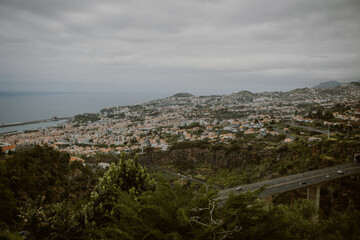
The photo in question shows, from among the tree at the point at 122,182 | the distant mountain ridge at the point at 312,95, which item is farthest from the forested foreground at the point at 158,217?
the distant mountain ridge at the point at 312,95

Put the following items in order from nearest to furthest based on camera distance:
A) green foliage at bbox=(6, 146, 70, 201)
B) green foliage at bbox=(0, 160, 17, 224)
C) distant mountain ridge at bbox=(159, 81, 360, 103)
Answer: green foliage at bbox=(0, 160, 17, 224), green foliage at bbox=(6, 146, 70, 201), distant mountain ridge at bbox=(159, 81, 360, 103)

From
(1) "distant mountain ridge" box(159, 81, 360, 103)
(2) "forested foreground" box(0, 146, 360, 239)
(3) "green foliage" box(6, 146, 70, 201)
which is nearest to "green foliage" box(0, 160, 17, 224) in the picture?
(2) "forested foreground" box(0, 146, 360, 239)

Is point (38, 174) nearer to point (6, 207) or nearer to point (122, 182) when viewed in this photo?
point (6, 207)

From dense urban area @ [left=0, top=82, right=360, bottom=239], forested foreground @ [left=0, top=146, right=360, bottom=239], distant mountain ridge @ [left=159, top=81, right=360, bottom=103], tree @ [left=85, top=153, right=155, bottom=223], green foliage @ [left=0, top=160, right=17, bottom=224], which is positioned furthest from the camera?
distant mountain ridge @ [left=159, top=81, right=360, bottom=103]

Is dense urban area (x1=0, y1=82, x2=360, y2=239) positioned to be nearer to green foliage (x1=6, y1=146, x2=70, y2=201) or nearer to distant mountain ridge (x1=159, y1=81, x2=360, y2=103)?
green foliage (x1=6, y1=146, x2=70, y2=201)

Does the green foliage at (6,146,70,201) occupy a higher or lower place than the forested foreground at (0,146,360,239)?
lower

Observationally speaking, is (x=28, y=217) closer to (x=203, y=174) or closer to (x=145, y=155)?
(x=203, y=174)

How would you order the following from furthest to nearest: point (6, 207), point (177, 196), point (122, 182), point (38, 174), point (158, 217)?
point (38, 174) → point (6, 207) → point (122, 182) → point (177, 196) → point (158, 217)

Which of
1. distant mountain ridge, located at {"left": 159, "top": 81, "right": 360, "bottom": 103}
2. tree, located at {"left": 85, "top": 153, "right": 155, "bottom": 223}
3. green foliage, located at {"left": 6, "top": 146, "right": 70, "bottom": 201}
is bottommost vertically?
green foliage, located at {"left": 6, "top": 146, "right": 70, "bottom": 201}

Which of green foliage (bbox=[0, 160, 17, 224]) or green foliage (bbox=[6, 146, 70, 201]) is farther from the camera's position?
green foliage (bbox=[6, 146, 70, 201])

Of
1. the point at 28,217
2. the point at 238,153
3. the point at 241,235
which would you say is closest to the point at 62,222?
the point at 28,217

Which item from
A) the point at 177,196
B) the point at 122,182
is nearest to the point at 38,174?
the point at 122,182
